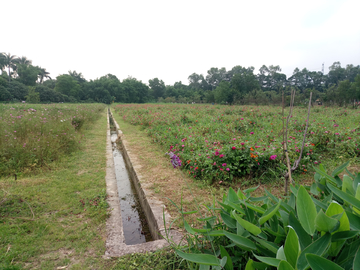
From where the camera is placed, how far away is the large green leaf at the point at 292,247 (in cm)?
70

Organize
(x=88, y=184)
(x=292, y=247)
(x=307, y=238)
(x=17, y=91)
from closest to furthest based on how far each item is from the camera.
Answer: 1. (x=292, y=247)
2. (x=307, y=238)
3. (x=88, y=184)
4. (x=17, y=91)

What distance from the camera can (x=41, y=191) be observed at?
297 cm

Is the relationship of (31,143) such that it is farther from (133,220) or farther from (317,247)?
(317,247)

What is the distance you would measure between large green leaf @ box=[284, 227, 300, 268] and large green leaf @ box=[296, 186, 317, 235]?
0.11 metres

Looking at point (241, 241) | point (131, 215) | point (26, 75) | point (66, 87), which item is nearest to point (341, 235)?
point (241, 241)

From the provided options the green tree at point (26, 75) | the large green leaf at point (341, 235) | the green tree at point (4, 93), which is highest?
the green tree at point (26, 75)

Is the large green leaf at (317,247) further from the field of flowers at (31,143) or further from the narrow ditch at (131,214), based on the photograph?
the field of flowers at (31,143)

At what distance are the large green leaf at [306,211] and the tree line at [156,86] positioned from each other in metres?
25.8

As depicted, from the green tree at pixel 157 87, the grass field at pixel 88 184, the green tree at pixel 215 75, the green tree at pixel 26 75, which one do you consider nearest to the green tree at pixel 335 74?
the green tree at pixel 215 75

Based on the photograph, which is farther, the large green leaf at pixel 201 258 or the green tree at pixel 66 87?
Answer: the green tree at pixel 66 87

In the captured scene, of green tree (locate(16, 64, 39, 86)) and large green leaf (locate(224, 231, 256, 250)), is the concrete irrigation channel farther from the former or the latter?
green tree (locate(16, 64, 39, 86))

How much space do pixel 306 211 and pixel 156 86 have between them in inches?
2869

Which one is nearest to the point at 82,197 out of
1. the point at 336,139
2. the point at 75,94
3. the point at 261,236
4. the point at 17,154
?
the point at 17,154

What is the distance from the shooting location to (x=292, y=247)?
28.2 inches
